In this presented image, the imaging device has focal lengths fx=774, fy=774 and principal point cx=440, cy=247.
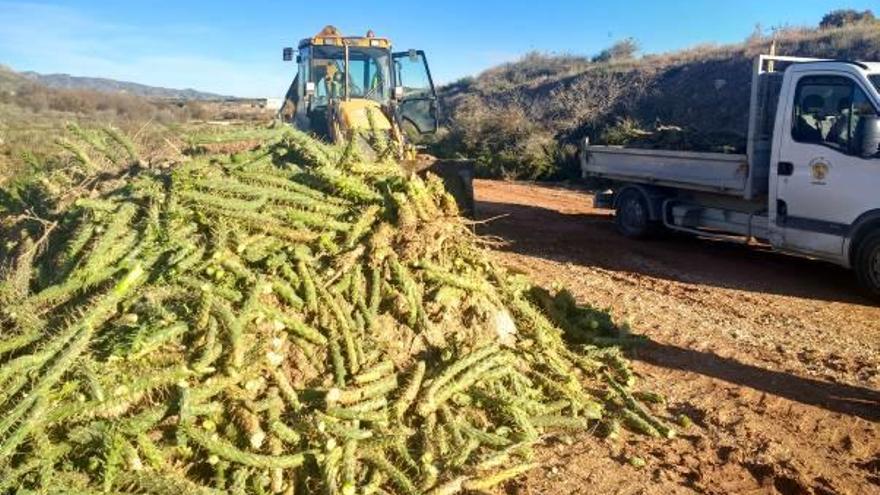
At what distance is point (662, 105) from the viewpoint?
945 inches

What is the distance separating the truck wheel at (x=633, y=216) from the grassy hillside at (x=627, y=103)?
2.44m

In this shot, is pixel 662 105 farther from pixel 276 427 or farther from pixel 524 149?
pixel 276 427

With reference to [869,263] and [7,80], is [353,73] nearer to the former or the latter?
[869,263]

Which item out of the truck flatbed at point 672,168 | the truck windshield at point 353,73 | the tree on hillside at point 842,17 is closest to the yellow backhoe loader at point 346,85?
the truck windshield at point 353,73

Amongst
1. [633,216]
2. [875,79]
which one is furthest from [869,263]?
[633,216]

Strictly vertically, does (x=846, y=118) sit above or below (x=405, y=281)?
above

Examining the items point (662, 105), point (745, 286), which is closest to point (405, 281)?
point (745, 286)

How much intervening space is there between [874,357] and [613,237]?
17.2ft

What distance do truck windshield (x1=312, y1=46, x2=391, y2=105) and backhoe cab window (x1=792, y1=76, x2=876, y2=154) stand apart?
654cm

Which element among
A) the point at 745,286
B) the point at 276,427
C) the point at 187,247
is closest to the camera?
the point at 276,427

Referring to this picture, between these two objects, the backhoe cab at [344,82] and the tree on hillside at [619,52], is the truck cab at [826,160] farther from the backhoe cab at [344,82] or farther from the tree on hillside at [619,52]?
the tree on hillside at [619,52]

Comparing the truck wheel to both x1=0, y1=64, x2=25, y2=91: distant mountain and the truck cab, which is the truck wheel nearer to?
the truck cab

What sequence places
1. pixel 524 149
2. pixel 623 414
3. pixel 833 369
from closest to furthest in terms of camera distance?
pixel 623 414, pixel 833 369, pixel 524 149

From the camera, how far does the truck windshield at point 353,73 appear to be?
40.7 ft
